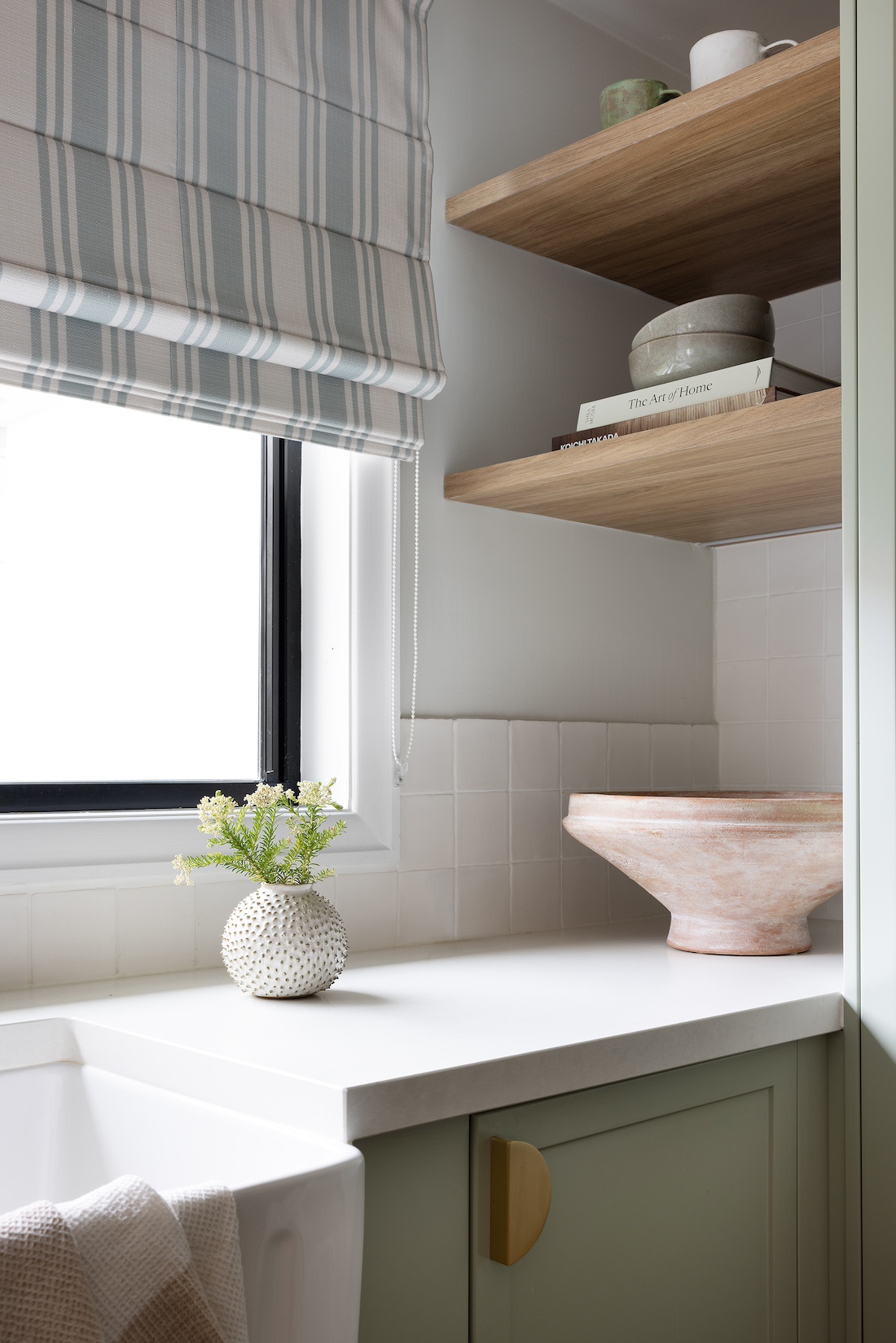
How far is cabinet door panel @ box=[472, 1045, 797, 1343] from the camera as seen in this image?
967mm

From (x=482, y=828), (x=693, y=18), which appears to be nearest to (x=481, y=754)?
(x=482, y=828)

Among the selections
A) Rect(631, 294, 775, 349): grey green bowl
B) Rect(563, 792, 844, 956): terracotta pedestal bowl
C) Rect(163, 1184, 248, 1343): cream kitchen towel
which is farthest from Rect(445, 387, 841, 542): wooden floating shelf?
Rect(163, 1184, 248, 1343): cream kitchen towel

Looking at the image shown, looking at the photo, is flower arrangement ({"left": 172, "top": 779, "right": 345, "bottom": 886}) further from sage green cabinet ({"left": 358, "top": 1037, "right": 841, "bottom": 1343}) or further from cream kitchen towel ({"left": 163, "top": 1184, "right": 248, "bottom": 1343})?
cream kitchen towel ({"left": 163, "top": 1184, "right": 248, "bottom": 1343})

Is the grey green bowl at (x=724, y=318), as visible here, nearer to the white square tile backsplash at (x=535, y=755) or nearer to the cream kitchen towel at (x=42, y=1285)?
the white square tile backsplash at (x=535, y=755)

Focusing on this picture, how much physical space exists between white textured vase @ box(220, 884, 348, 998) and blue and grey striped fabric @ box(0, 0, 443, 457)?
59cm

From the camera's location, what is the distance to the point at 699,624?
209 cm

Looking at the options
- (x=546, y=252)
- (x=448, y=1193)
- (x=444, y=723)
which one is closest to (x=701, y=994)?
(x=448, y=1193)

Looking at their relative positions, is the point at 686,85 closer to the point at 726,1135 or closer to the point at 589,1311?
the point at 726,1135

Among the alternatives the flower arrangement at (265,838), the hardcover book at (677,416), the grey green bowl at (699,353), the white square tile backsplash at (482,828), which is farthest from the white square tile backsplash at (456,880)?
the grey green bowl at (699,353)

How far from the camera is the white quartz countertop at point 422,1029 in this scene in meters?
0.90

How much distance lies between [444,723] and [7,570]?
623 millimetres

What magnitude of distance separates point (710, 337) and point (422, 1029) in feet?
2.99

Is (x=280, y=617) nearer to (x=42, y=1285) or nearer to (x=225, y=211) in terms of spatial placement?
(x=225, y=211)

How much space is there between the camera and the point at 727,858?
140 cm
